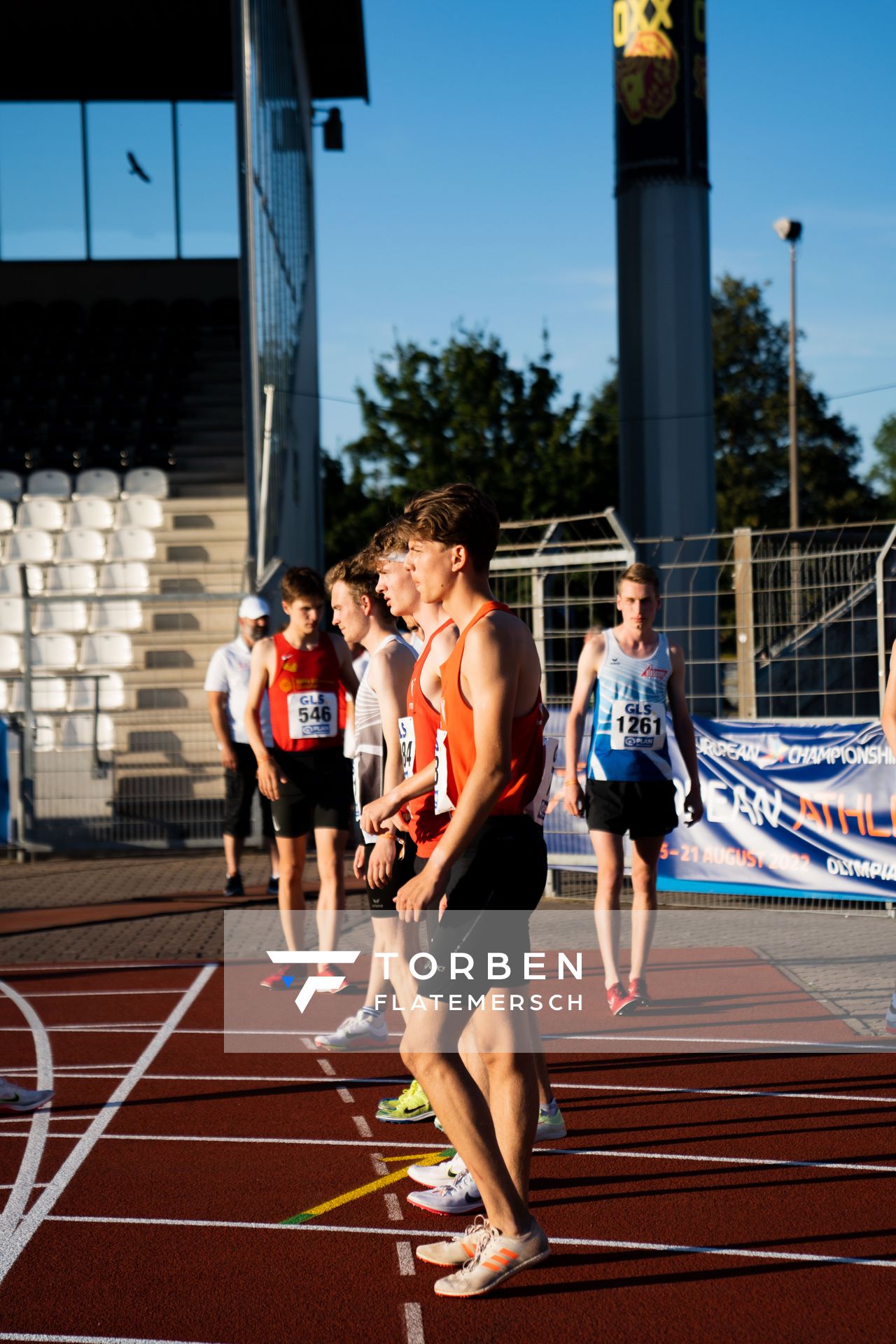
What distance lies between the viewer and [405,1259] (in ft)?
13.7

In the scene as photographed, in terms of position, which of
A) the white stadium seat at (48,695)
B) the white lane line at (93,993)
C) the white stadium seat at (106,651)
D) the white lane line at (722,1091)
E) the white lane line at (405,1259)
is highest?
the white stadium seat at (106,651)

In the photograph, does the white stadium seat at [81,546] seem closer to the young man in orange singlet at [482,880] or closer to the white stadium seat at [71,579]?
the white stadium seat at [71,579]

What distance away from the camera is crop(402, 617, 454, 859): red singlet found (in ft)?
15.2

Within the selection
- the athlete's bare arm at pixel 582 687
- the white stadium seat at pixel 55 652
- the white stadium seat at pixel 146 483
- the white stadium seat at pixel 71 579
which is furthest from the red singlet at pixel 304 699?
the white stadium seat at pixel 146 483

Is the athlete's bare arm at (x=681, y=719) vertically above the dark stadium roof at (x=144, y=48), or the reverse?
the dark stadium roof at (x=144, y=48)

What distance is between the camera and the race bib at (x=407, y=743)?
5.13 metres

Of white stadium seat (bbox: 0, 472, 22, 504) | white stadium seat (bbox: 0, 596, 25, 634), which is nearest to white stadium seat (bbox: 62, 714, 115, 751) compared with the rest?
white stadium seat (bbox: 0, 596, 25, 634)

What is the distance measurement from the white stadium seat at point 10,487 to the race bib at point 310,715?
1411 cm

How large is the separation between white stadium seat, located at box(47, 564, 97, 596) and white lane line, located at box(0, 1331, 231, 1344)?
15222 mm

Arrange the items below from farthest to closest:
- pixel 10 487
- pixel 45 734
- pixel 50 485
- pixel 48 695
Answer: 1. pixel 10 487
2. pixel 50 485
3. pixel 48 695
4. pixel 45 734

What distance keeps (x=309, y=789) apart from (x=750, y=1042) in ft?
8.82

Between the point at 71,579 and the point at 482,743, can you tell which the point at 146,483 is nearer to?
the point at 71,579

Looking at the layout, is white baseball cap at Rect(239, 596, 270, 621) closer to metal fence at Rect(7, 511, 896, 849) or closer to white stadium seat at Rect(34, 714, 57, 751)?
metal fence at Rect(7, 511, 896, 849)

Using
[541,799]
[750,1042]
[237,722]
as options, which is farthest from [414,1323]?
[237,722]
